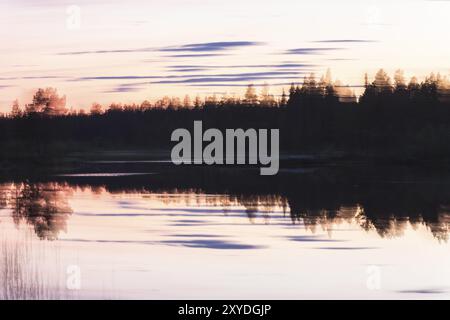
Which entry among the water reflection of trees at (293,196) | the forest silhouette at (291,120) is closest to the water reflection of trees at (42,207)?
the water reflection of trees at (293,196)

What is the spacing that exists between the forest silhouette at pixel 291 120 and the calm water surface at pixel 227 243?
2678 cm

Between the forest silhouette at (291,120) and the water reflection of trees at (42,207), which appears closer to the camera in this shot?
the water reflection of trees at (42,207)

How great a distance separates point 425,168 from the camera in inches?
1962

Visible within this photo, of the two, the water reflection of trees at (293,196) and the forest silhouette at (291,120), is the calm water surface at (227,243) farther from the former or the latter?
the forest silhouette at (291,120)

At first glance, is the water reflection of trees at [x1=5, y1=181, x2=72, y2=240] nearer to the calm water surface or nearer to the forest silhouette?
the calm water surface

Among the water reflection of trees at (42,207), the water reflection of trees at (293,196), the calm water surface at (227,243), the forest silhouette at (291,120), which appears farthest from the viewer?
the forest silhouette at (291,120)

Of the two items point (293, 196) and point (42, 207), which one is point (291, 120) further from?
point (42, 207)

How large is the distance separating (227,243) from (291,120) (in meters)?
45.9

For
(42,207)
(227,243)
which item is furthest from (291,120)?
(227,243)

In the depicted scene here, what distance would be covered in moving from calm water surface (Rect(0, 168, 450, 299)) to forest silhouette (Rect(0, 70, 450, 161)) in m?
26.8

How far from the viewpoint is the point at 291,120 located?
66.3m

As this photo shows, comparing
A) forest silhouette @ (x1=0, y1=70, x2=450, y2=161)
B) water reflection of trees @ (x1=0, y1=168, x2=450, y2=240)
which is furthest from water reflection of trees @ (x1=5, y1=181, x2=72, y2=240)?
forest silhouette @ (x1=0, y1=70, x2=450, y2=161)

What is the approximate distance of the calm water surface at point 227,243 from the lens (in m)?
16.5
